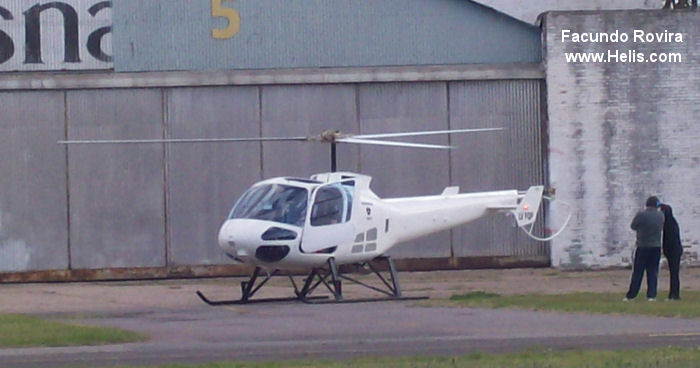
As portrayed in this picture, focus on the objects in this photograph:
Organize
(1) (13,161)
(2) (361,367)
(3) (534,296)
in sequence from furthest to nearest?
(1) (13,161)
(3) (534,296)
(2) (361,367)

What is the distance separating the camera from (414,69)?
92.3 feet

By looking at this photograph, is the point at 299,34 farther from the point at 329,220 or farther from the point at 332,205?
the point at 329,220

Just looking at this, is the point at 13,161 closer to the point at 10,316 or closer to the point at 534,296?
the point at 10,316

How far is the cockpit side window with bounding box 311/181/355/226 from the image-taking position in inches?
787

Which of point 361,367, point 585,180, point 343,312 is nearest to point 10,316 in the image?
point 343,312

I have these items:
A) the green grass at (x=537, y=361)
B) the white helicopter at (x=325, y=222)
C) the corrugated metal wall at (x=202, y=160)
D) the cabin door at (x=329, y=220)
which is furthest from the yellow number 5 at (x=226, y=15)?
the green grass at (x=537, y=361)

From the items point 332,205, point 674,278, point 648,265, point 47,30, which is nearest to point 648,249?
point 648,265

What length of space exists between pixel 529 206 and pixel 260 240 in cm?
515

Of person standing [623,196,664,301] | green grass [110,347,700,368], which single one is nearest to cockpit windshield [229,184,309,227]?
person standing [623,196,664,301]

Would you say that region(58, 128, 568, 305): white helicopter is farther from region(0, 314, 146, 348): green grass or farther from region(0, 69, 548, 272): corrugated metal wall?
region(0, 69, 548, 272): corrugated metal wall

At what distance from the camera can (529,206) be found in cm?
2169

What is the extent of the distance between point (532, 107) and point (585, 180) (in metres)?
2.10

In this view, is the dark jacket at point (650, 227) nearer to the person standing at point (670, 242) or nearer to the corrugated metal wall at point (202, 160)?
the person standing at point (670, 242)

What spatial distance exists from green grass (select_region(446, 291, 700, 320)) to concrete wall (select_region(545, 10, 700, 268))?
6.52 meters
